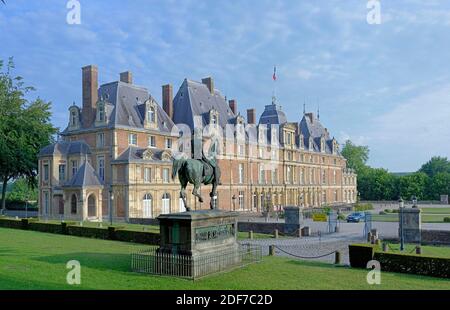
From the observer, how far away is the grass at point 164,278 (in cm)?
1236

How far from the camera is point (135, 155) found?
41.6 m

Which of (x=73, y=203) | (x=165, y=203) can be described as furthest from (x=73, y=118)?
(x=165, y=203)

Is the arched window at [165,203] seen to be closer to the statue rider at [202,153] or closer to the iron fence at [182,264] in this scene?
the statue rider at [202,153]

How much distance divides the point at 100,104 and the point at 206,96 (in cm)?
1683

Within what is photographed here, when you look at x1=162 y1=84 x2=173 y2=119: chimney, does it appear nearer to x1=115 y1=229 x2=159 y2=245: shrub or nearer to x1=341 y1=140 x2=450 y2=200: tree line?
x1=115 y1=229 x2=159 y2=245: shrub

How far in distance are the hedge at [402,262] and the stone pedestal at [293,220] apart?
14629mm

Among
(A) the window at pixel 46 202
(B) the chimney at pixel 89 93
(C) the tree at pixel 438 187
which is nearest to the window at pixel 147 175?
(B) the chimney at pixel 89 93

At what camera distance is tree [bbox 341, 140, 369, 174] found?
365ft

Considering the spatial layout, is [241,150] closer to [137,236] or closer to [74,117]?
[74,117]

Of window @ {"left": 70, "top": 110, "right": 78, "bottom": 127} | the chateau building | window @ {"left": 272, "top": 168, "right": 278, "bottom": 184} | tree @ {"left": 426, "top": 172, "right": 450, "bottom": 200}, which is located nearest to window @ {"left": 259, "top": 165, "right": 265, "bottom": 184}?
the chateau building

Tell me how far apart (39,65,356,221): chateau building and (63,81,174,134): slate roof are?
4.4 inches

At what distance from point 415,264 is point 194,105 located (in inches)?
1548
